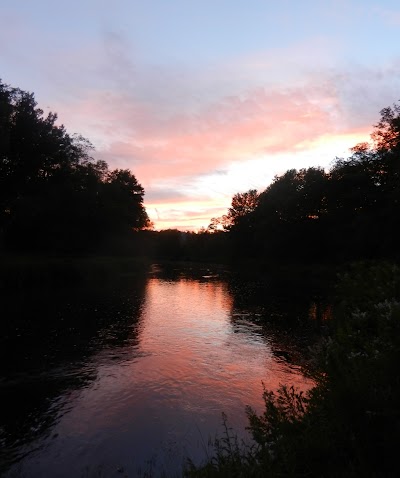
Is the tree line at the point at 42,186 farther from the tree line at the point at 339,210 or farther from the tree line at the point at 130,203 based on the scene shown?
the tree line at the point at 339,210

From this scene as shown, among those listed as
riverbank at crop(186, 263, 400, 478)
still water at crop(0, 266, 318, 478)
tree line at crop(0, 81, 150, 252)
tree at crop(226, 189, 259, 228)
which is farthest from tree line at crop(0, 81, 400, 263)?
riverbank at crop(186, 263, 400, 478)

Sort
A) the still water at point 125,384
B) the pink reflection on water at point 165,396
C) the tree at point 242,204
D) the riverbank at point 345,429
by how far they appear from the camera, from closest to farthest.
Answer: the riverbank at point 345,429
the still water at point 125,384
the pink reflection on water at point 165,396
the tree at point 242,204

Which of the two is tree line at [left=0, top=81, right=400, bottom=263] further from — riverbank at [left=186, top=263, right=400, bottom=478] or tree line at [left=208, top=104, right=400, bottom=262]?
riverbank at [left=186, top=263, right=400, bottom=478]

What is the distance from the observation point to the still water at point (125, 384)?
924cm

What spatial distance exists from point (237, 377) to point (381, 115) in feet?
187

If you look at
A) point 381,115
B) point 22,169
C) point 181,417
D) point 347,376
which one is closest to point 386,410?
point 347,376

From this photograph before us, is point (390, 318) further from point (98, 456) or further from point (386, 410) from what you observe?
point (98, 456)

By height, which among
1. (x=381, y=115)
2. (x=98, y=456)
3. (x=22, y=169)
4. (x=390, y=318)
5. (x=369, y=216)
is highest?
(x=381, y=115)

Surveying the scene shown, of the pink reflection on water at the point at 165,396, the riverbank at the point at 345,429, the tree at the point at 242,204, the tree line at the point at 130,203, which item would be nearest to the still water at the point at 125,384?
the pink reflection on water at the point at 165,396

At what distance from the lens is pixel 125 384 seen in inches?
534

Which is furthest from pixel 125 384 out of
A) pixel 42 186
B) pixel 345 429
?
pixel 42 186

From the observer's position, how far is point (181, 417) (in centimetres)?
1116

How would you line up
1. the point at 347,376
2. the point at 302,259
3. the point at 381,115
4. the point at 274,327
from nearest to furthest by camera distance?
the point at 347,376 < the point at 274,327 < the point at 381,115 < the point at 302,259

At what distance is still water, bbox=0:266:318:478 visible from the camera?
30.3ft
